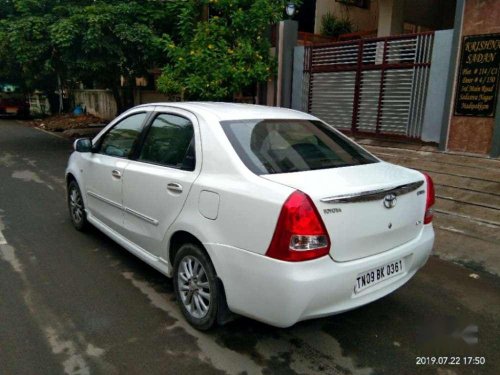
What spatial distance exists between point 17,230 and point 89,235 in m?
0.95

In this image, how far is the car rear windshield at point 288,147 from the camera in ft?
9.59

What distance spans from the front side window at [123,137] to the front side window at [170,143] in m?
0.24

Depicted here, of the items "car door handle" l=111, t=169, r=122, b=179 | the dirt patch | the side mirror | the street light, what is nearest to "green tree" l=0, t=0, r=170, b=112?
the street light

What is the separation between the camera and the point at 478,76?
6969mm

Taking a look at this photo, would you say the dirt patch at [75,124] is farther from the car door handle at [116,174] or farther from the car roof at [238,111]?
the car roof at [238,111]

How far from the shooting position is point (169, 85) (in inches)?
386

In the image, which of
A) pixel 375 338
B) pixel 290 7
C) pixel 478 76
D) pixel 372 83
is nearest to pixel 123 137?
pixel 375 338

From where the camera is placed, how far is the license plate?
2.71 m

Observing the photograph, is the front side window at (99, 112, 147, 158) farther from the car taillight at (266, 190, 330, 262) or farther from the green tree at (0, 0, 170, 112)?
the green tree at (0, 0, 170, 112)

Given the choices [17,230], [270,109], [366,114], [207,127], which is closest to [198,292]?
[207,127]

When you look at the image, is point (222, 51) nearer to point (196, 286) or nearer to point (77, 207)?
point (77, 207)

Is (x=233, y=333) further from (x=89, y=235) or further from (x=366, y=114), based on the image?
(x=366, y=114)

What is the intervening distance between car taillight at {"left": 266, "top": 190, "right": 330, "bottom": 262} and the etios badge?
1.77 ft

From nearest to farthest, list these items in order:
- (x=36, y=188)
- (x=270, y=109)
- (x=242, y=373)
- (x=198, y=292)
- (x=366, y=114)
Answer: (x=242, y=373) → (x=198, y=292) → (x=270, y=109) → (x=36, y=188) → (x=366, y=114)
